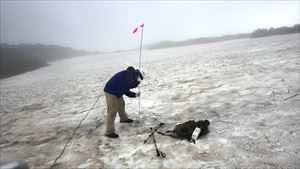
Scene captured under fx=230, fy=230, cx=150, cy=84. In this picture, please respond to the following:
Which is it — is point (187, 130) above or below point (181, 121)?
above

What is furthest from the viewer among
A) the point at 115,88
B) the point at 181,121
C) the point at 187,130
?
the point at 181,121

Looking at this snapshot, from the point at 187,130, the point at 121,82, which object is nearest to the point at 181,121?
the point at 187,130

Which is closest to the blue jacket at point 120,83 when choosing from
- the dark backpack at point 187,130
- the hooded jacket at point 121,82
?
the hooded jacket at point 121,82

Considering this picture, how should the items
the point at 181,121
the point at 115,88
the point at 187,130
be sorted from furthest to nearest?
the point at 181,121, the point at 115,88, the point at 187,130

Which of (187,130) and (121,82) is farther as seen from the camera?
(121,82)

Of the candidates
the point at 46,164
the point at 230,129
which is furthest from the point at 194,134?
the point at 46,164

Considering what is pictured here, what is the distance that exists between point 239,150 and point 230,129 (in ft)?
3.46

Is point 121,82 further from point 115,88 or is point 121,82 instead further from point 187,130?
point 187,130

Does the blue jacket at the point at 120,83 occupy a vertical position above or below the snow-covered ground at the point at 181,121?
above

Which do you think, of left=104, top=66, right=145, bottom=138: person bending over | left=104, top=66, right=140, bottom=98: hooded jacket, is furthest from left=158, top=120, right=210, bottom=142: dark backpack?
left=104, top=66, right=140, bottom=98: hooded jacket

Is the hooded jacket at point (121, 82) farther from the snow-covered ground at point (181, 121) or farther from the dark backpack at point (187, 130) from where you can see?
the dark backpack at point (187, 130)

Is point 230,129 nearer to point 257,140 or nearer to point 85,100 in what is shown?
point 257,140

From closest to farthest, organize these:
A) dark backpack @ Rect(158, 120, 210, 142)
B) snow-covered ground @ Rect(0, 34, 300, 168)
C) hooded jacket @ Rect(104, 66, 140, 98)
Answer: snow-covered ground @ Rect(0, 34, 300, 168) < dark backpack @ Rect(158, 120, 210, 142) < hooded jacket @ Rect(104, 66, 140, 98)

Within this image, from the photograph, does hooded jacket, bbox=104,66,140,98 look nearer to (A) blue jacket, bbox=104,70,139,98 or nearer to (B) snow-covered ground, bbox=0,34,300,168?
(A) blue jacket, bbox=104,70,139,98
